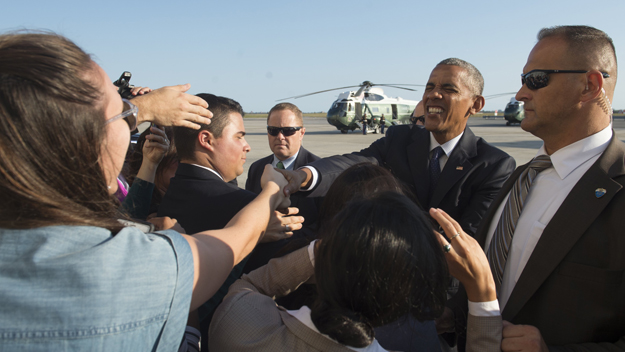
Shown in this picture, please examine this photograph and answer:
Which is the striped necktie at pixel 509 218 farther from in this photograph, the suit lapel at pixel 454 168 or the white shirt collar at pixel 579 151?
the suit lapel at pixel 454 168

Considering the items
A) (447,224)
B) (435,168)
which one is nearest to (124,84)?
(447,224)

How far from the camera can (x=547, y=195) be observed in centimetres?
200

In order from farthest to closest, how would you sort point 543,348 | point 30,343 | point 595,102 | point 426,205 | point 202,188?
point 426,205, point 202,188, point 595,102, point 543,348, point 30,343

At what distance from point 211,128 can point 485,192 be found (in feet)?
6.66

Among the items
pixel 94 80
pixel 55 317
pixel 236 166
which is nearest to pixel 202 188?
pixel 236 166

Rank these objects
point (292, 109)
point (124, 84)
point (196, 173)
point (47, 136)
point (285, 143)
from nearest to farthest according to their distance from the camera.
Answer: point (47, 136), point (196, 173), point (124, 84), point (285, 143), point (292, 109)

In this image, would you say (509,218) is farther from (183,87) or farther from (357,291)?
(183,87)

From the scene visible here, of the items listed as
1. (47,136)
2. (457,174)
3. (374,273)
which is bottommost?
(457,174)

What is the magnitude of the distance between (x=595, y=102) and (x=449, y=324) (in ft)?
4.59

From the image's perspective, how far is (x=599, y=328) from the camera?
1.66m

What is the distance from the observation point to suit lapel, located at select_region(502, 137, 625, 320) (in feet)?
5.49

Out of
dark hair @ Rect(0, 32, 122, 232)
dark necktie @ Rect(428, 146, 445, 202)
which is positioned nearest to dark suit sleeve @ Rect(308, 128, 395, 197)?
dark necktie @ Rect(428, 146, 445, 202)

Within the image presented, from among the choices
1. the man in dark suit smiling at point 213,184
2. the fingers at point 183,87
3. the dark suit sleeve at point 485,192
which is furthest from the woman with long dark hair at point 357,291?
the dark suit sleeve at point 485,192

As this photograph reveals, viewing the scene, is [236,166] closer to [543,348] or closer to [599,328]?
[543,348]
